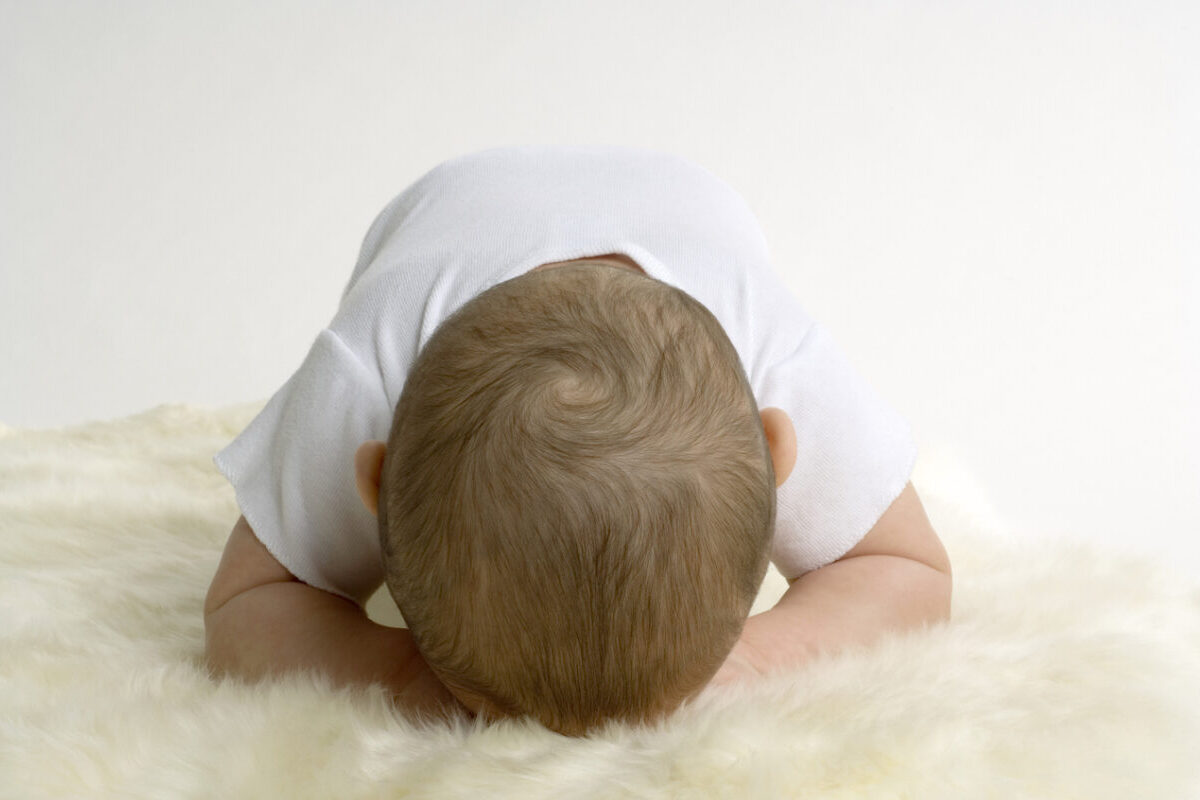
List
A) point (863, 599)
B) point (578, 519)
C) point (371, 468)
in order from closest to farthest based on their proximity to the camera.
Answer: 1. point (578, 519)
2. point (371, 468)
3. point (863, 599)

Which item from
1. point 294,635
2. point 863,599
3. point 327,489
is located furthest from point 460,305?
point 863,599

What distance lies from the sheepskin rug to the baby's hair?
1.5 inches

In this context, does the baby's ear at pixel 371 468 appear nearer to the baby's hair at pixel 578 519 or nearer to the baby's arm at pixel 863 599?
the baby's hair at pixel 578 519

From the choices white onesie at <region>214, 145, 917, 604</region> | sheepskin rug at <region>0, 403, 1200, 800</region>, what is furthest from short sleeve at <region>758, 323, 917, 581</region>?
sheepskin rug at <region>0, 403, 1200, 800</region>

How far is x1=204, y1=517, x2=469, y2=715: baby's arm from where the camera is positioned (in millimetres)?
777

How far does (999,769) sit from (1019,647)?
0.20m

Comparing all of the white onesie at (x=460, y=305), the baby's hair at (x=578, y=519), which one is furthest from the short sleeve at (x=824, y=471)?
the baby's hair at (x=578, y=519)

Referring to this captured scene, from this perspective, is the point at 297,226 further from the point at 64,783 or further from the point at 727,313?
the point at 64,783

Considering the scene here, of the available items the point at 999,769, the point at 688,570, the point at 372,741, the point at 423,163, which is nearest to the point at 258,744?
the point at 372,741

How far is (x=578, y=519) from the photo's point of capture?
2.02ft

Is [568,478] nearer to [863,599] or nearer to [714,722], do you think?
[714,722]

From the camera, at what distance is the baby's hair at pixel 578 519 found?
0.62m

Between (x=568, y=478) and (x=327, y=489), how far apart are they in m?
0.34

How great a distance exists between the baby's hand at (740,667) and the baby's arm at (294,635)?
17 centimetres
